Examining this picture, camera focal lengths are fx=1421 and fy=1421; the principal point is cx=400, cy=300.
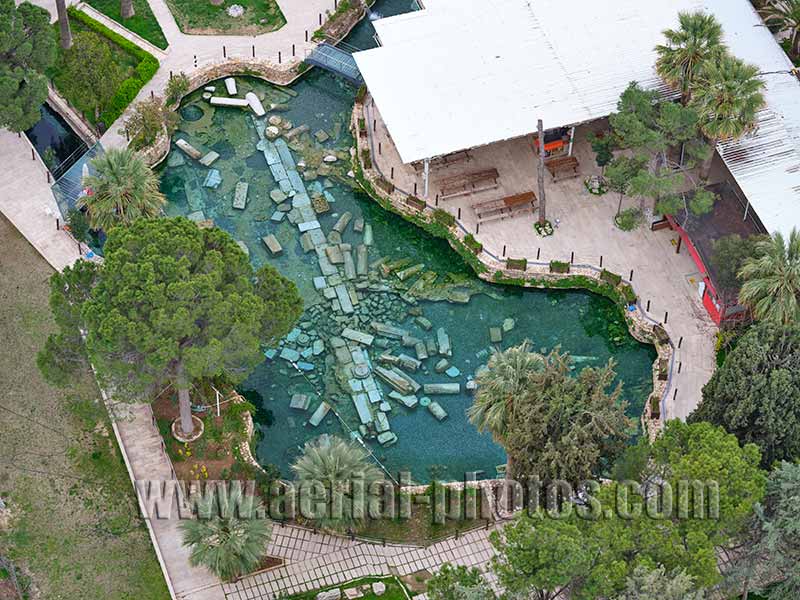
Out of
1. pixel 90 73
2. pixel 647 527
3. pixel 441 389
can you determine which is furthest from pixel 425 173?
pixel 647 527

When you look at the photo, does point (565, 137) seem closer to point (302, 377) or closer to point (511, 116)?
point (511, 116)

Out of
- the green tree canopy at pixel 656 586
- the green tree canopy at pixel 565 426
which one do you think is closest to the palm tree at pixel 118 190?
the green tree canopy at pixel 565 426

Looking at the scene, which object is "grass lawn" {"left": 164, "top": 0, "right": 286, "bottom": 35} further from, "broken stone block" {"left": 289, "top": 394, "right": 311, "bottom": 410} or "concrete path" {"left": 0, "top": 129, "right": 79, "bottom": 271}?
"broken stone block" {"left": 289, "top": 394, "right": 311, "bottom": 410}

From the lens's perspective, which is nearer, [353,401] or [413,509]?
[413,509]

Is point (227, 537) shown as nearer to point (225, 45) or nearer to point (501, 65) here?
point (501, 65)

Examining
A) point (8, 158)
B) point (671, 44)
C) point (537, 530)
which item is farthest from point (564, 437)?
point (8, 158)

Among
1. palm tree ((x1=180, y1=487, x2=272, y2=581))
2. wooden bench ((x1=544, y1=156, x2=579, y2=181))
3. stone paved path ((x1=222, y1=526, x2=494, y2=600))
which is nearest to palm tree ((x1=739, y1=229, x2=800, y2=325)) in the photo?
wooden bench ((x1=544, y1=156, x2=579, y2=181))

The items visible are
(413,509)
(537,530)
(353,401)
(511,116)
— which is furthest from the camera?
(511,116)
